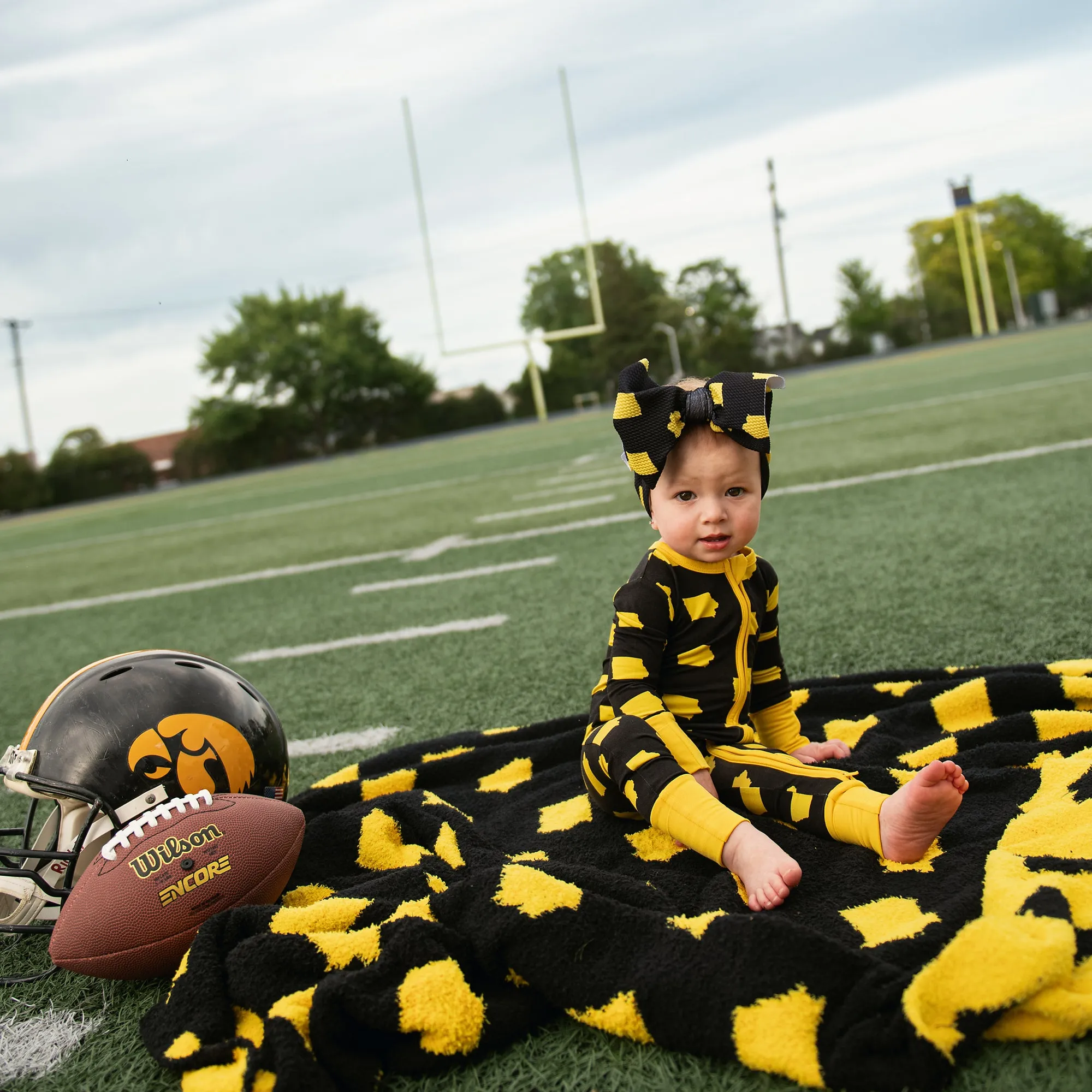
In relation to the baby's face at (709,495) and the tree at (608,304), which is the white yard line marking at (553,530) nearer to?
the baby's face at (709,495)

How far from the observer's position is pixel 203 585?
21.3 feet

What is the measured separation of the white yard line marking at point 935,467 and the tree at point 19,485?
33.8m

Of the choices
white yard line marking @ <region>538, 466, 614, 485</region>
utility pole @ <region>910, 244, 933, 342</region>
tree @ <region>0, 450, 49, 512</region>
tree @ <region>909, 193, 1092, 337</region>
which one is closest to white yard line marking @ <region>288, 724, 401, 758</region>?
white yard line marking @ <region>538, 466, 614, 485</region>

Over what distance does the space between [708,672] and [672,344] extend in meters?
56.4

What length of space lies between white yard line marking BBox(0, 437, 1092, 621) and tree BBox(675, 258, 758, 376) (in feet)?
139

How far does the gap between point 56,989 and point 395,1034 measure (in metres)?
0.73

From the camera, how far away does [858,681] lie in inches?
99.6

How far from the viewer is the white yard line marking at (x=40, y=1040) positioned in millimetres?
1521

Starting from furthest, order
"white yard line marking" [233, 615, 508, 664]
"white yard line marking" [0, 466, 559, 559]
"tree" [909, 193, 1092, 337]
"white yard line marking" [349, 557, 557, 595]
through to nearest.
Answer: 1. "tree" [909, 193, 1092, 337]
2. "white yard line marking" [0, 466, 559, 559]
3. "white yard line marking" [349, 557, 557, 595]
4. "white yard line marking" [233, 615, 508, 664]

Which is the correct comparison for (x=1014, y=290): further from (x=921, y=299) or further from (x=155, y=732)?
(x=155, y=732)

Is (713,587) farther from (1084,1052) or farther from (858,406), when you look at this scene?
(858,406)

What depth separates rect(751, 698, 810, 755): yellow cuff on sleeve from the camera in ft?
7.07

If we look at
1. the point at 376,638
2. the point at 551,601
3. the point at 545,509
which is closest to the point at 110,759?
the point at 376,638

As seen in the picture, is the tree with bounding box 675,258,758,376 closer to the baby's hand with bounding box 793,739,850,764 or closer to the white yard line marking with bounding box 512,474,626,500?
the white yard line marking with bounding box 512,474,626,500
